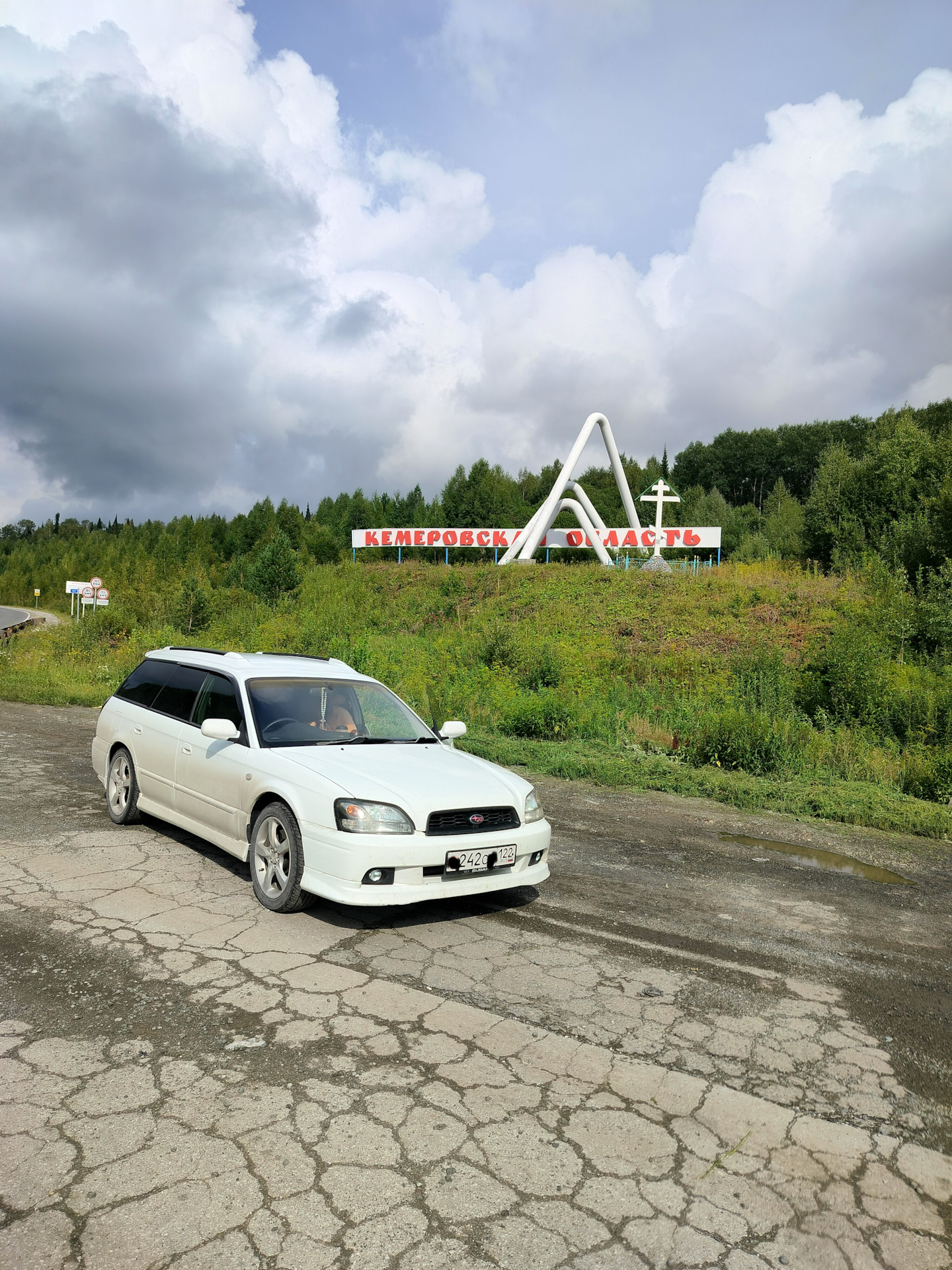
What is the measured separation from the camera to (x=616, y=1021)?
393 centimetres

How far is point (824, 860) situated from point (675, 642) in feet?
55.7

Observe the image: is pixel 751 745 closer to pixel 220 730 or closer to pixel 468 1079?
pixel 220 730

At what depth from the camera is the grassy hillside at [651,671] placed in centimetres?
1107

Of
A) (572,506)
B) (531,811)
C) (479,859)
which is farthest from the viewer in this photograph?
(572,506)

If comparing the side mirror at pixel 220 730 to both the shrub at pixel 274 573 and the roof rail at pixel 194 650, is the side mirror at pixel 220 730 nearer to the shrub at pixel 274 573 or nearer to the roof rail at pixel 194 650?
the roof rail at pixel 194 650

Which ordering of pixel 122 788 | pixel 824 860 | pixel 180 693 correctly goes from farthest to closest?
pixel 824 860 → pixel 122 788 → pixel 180 693

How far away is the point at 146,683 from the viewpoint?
24.3 ft

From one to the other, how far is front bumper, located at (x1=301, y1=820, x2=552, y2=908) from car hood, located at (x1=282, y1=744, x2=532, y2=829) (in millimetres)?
175

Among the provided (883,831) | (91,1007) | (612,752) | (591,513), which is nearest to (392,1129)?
(91,1007)

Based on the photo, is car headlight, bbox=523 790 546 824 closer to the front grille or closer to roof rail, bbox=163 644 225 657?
the front grille

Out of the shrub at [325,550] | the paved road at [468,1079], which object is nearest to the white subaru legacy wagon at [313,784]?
the paved road at [468,1079]

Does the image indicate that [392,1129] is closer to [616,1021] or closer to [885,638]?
[616,1021]

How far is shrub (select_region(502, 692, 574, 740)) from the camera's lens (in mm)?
14141

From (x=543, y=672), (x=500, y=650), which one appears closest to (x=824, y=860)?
(x=543, y=672)
